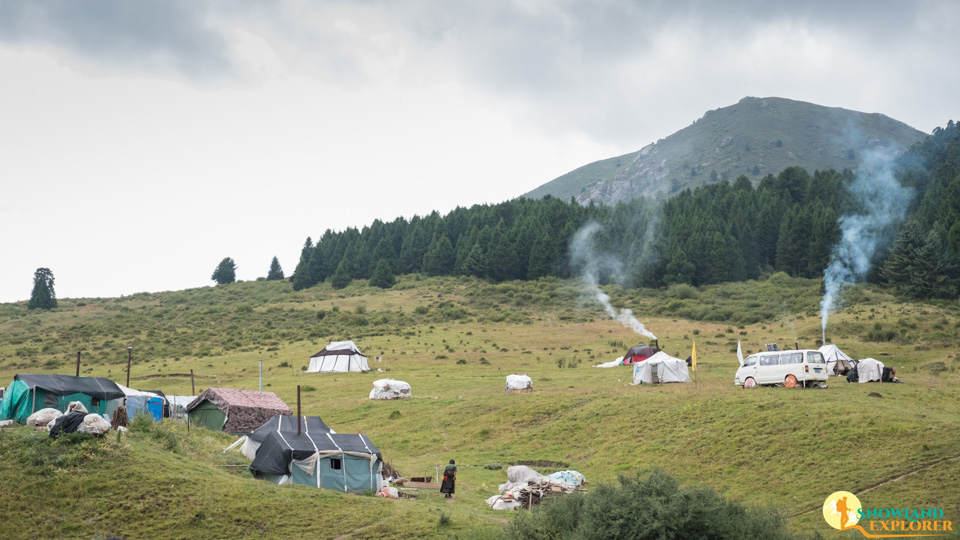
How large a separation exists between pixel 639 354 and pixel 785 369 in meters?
18.4

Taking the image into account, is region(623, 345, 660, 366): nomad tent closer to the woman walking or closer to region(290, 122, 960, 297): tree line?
the woman walking

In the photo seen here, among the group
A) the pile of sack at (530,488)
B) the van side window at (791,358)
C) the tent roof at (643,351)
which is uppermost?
the van side window at (791,358)

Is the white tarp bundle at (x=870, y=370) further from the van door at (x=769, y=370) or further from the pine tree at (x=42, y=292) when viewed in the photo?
the pine tree at (x=42, y=292)

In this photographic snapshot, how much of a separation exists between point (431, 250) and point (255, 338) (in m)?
51.2

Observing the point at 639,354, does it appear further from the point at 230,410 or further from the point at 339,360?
the point at 230,410

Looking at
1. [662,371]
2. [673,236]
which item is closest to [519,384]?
[662,371]

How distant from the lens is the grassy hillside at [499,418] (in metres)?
21.6

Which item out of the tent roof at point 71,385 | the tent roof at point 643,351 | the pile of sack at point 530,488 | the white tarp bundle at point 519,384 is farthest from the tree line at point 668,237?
the tent roof at point 71,385

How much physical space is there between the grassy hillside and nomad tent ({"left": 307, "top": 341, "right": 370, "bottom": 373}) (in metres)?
1.62

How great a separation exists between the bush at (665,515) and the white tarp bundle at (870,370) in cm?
2463

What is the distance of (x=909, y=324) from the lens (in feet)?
196

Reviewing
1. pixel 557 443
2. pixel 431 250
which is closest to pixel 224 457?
pixel 557 443

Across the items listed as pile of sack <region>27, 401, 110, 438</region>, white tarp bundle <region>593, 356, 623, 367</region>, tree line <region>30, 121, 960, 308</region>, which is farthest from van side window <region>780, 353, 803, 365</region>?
tree line <region>30, 121, 960, 308</region>

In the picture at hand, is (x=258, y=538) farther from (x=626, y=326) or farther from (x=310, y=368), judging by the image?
(x=626, y=326)
